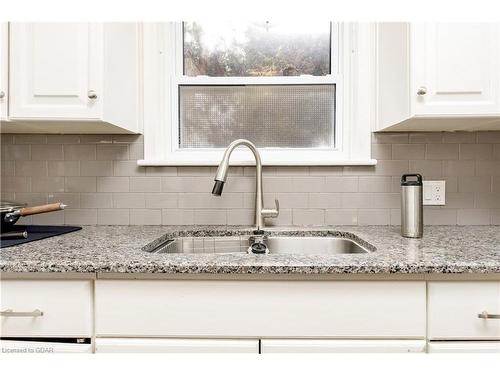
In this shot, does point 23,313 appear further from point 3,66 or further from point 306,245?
point 306,245

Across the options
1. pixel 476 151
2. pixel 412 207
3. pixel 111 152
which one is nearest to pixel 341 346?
pixel 412 207

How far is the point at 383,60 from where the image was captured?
1.49 metres

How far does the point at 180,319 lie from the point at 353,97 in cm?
125

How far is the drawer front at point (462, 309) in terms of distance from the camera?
925mm

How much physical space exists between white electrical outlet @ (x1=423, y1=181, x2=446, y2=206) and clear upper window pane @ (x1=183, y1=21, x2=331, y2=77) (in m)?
0.74

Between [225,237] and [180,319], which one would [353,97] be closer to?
[225,237]

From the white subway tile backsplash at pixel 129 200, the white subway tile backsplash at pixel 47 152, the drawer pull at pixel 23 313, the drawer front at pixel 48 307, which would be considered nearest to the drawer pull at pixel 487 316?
the drawer front at pixel 48 307

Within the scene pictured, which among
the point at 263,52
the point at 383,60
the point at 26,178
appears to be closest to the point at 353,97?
the point at 383,60

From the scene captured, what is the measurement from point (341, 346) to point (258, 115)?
109cm

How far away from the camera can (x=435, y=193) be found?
1556 millimetres

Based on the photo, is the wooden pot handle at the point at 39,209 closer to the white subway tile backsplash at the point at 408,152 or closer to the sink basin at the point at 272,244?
the sink basin at the point at 272,244

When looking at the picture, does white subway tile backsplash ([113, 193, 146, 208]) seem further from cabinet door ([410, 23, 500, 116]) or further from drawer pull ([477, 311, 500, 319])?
drawer pull ([477, 311, 500, 319])

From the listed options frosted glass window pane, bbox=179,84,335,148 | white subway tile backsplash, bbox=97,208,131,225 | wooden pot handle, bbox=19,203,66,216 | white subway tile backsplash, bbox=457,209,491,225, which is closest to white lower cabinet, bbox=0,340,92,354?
wooden pot handle, bbox=19,203,66,216

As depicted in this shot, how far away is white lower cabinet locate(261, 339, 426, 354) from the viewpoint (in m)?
0.93
